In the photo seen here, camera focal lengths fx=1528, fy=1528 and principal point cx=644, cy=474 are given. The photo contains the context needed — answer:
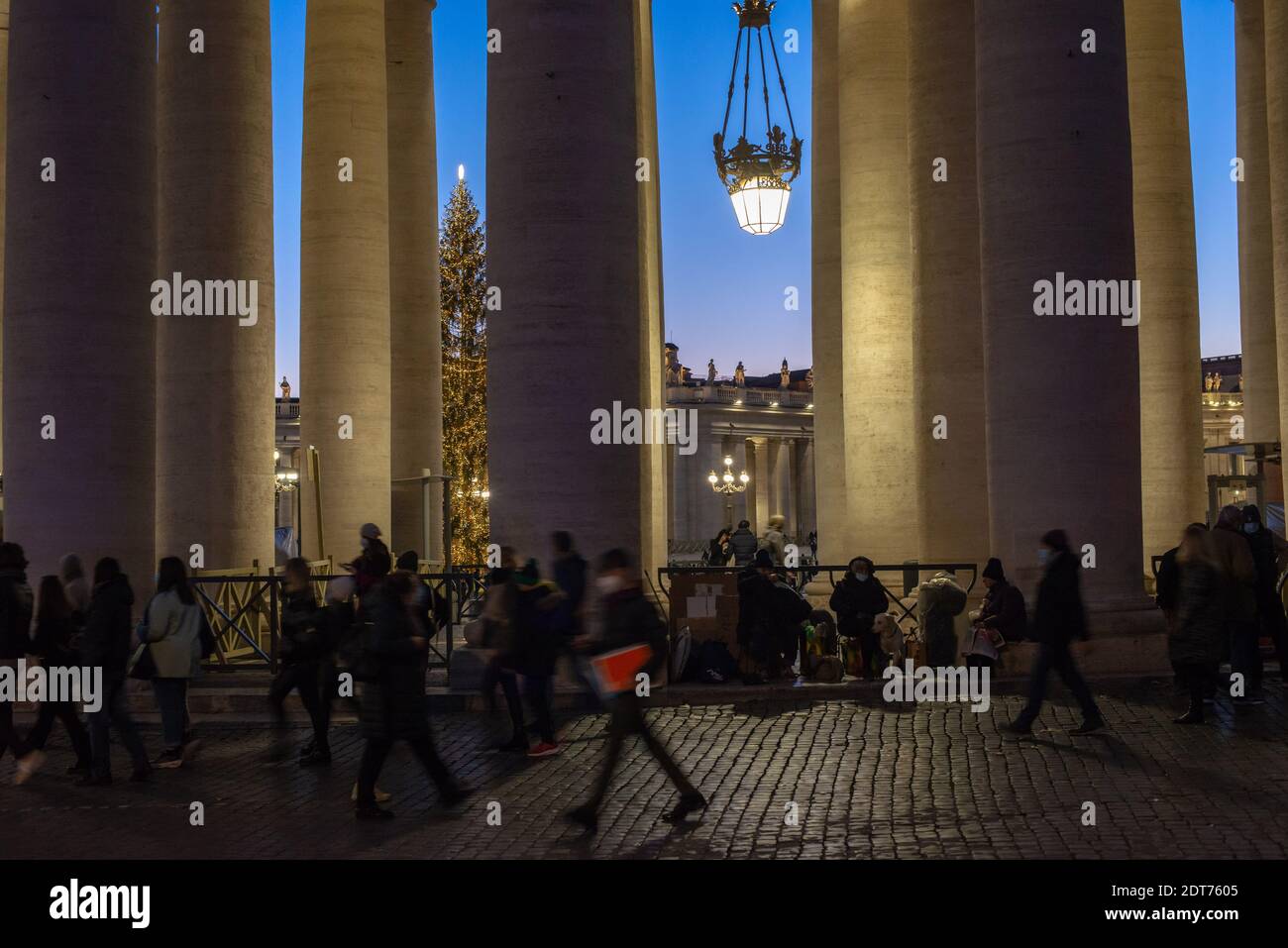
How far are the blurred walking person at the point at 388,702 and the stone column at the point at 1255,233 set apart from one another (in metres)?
39.5

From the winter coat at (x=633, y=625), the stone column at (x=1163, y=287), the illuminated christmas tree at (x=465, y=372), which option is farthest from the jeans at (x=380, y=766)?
the illuminated christmas tree at (x=465, y=372)

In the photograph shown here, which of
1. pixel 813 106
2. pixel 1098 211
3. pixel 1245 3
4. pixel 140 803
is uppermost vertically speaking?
pixel 1245 3

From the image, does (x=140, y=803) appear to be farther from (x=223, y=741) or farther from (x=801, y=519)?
(x=801, y=519)

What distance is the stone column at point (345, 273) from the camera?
3875 cm

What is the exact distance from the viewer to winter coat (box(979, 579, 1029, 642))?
79.6 feet

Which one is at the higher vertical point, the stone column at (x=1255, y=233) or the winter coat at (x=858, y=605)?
the stone column at (x=1255, y=233)

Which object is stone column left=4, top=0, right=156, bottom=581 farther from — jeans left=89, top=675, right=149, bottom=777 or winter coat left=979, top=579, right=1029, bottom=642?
winter coat left=979, top=579, right=1029, bottom=642

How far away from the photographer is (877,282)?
38812 millimetres

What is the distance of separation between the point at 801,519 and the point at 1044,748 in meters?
137

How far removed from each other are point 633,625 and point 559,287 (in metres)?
9.79

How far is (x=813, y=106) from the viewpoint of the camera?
4591 cm

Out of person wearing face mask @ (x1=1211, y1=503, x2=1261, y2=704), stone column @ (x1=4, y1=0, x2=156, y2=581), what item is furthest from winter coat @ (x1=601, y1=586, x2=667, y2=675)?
stone column @ (x1=4, y1=0, x2=156, y2=581)

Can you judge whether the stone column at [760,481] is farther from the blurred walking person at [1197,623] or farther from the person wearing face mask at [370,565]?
the blurred walking person at [1197,623]
